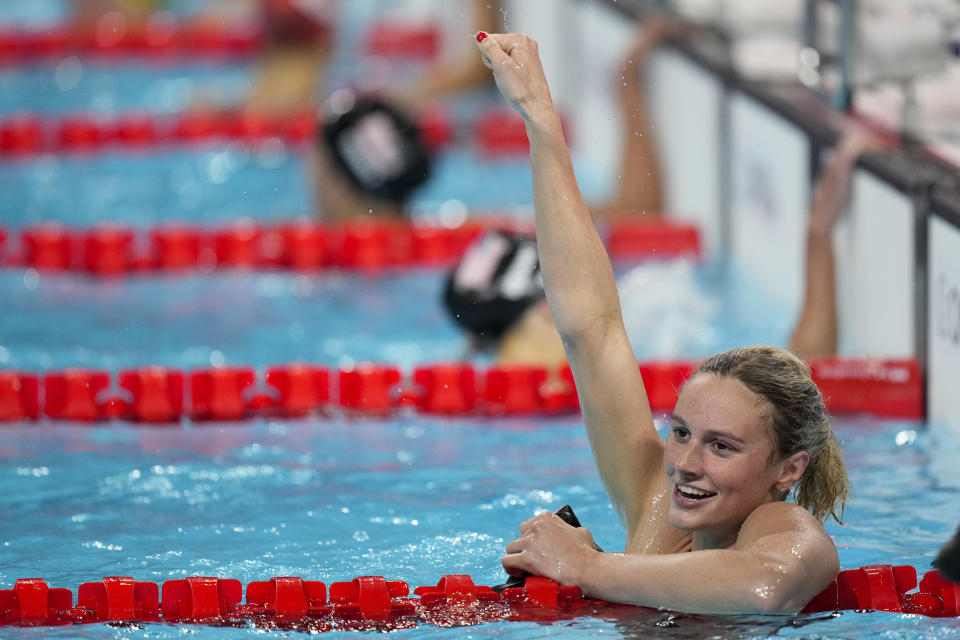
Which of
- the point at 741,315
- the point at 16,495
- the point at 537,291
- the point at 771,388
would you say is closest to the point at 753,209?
the point at 741,315

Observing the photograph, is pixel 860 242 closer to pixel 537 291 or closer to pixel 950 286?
pixel 950 286

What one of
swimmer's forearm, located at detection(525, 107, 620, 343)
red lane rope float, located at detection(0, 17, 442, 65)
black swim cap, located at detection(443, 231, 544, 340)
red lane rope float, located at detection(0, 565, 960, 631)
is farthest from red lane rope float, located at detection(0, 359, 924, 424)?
red lane rope float, located at detection(0, 17, 442, 65)

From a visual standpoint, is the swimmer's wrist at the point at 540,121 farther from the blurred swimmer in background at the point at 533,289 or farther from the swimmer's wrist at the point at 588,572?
the blurred swimmer in background at the point at 533,289

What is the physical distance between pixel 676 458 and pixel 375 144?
3384mm

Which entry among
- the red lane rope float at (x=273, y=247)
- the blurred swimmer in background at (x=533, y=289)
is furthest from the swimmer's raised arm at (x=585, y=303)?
the red lane rope float at (x=273, y=247)

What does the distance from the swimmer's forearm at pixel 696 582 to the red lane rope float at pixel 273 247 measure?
137 inches

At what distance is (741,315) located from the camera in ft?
16.4

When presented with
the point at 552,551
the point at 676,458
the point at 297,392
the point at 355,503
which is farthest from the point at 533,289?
the point at 676,458

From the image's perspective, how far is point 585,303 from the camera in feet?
7.77

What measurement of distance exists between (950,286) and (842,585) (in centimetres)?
135

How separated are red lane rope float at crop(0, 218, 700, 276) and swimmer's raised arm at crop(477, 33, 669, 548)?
333 cm

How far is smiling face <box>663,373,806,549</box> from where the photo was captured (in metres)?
2.19

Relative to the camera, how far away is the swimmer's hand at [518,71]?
2.30 metres

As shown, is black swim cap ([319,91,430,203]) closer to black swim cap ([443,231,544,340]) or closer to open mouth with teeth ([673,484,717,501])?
black swim cap ([443,231,544,340])
